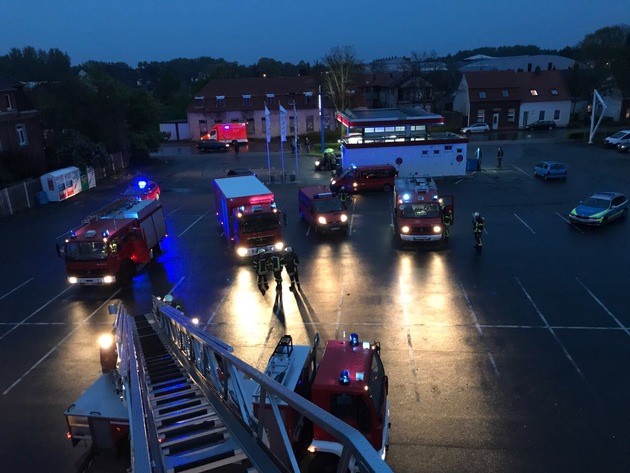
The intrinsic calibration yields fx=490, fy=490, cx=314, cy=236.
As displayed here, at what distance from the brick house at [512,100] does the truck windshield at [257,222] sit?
4670 centimetres

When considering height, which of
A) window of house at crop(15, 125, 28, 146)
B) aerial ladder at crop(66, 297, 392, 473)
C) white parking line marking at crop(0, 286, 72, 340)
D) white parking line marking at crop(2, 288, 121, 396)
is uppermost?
window of house at crop(15, 125, 28, 146)

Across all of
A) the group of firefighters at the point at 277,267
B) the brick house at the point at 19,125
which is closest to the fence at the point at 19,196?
the brick house at the point at 19,125

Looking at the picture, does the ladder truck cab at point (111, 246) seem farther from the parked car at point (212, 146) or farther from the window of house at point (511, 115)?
the window of house at point (511, 115)

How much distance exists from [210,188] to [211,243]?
1283 cm

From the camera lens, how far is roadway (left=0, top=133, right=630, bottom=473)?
8922mm

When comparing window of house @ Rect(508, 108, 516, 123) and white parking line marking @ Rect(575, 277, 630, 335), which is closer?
white parking line marking @ Rect(575, 277, 630, 335)

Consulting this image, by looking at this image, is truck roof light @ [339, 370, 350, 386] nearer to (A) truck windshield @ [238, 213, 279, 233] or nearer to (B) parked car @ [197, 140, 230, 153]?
(A) truck windshield @ [238, 213, 279, 233]

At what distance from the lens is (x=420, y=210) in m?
20.1

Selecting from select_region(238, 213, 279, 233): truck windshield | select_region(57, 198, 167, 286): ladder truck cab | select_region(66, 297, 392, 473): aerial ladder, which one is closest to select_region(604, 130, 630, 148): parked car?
select_region(238, 213, 279, 233): truck windshield

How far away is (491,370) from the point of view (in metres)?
11.0

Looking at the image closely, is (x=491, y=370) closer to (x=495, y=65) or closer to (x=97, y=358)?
(x=97, y=358)

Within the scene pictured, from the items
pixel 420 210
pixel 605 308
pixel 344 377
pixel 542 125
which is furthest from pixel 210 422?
pixel 542 125

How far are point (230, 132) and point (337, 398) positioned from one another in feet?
163

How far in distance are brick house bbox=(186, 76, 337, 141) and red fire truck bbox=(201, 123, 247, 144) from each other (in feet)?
16.3
